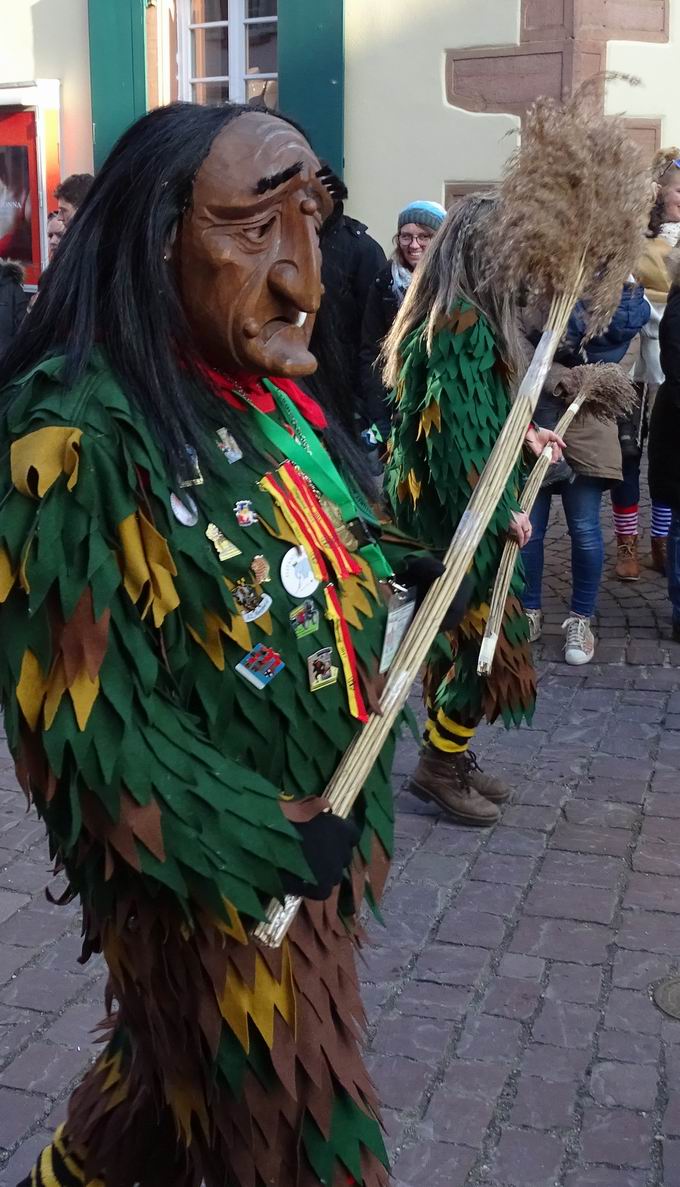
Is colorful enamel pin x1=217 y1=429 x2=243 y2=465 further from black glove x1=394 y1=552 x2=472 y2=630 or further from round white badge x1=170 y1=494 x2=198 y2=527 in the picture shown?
black glove x1=394 y1=552 x2=472 y2=630

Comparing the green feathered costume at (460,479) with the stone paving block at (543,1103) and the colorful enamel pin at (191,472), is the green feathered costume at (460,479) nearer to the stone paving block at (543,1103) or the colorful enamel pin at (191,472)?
the stone paving block at (543,1103)

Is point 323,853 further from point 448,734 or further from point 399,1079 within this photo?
point 448,734

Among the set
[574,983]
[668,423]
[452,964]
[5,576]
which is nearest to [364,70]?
[668,423]

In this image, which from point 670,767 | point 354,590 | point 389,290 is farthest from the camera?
point 389,290

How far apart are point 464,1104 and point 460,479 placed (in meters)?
1.75

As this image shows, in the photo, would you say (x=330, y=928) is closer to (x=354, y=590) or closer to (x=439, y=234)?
(x=354, y=590)

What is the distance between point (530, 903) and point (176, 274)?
7.81 feet

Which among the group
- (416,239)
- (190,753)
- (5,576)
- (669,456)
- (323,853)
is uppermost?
(416,239)

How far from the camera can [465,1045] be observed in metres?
3.05

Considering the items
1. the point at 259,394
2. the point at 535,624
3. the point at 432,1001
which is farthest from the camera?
the point at 535,624

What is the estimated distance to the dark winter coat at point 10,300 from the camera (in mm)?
7000

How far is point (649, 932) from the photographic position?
356 cm

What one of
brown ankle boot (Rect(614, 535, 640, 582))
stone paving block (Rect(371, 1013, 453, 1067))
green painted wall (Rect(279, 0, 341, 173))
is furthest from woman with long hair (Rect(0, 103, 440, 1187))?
green painted wall (Rect(279, 0, 341, 173))

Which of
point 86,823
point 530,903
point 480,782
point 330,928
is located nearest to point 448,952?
point 530,903
